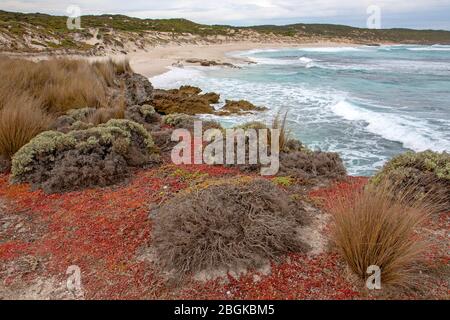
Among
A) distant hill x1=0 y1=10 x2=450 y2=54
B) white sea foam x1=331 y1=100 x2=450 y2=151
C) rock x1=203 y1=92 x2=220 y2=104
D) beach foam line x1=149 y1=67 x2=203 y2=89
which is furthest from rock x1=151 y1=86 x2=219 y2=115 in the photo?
distant hill x1=0 y1=10 x2=450 y2=54

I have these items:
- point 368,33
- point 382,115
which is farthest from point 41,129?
point 368,33

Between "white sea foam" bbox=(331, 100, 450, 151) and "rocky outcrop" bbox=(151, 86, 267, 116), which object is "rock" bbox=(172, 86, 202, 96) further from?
"white sea foam" bbox=(331, 100, 450, 151)

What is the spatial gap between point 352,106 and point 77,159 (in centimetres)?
Result: 1214

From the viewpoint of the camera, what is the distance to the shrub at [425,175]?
436cm

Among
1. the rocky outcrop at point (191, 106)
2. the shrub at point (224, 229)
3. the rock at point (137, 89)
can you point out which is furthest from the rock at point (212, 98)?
the shrub at point (224, 229)

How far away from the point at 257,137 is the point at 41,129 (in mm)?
3654

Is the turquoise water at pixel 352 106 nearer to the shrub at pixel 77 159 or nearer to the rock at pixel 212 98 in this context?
the rock at pixel 212 98

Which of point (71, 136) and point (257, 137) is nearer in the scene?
point (71, 136)

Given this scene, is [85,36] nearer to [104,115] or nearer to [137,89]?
[137,89]

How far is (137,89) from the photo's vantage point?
40.7ft

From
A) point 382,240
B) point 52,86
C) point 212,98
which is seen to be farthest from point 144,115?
point 382,240

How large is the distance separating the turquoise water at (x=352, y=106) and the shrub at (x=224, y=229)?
4.41 meters
